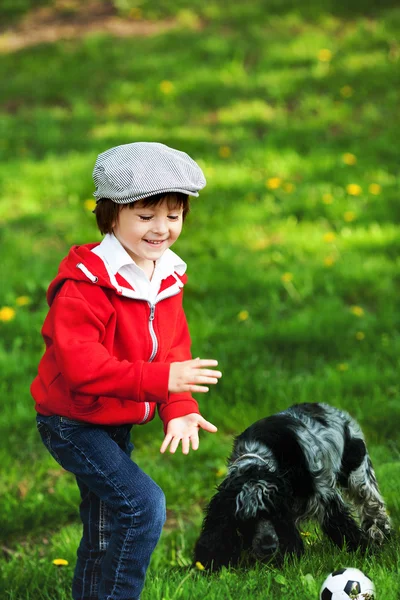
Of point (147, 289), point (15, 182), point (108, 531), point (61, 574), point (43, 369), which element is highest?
point (15, 182)

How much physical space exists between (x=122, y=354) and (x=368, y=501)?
1.26 meters

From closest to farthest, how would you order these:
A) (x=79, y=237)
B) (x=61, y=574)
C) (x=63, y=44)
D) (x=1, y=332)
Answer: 1. (x=61, y=574)
2. (x=1, y=332)
3. (x=79, y=237)
4. (x=63, y=44)

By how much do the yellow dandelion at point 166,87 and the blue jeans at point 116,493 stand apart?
23.5 feet

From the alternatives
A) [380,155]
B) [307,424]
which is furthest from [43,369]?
[380,155]

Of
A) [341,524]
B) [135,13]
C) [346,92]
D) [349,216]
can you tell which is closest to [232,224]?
[349,216]

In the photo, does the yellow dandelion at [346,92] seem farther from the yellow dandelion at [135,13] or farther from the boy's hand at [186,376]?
the boy's hand at [186,376]

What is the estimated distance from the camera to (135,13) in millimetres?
11688

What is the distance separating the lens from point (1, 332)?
6.10m

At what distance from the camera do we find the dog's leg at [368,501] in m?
3.50

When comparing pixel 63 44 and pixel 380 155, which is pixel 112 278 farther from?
pixel 63 44

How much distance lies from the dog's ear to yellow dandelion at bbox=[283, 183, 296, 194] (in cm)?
Result: 489

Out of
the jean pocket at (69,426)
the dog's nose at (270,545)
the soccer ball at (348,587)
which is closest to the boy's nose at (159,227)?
the jean pocket at (69,426)

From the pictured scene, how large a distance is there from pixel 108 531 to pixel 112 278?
3.40 feet

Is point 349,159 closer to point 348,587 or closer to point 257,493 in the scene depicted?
point 257,493
